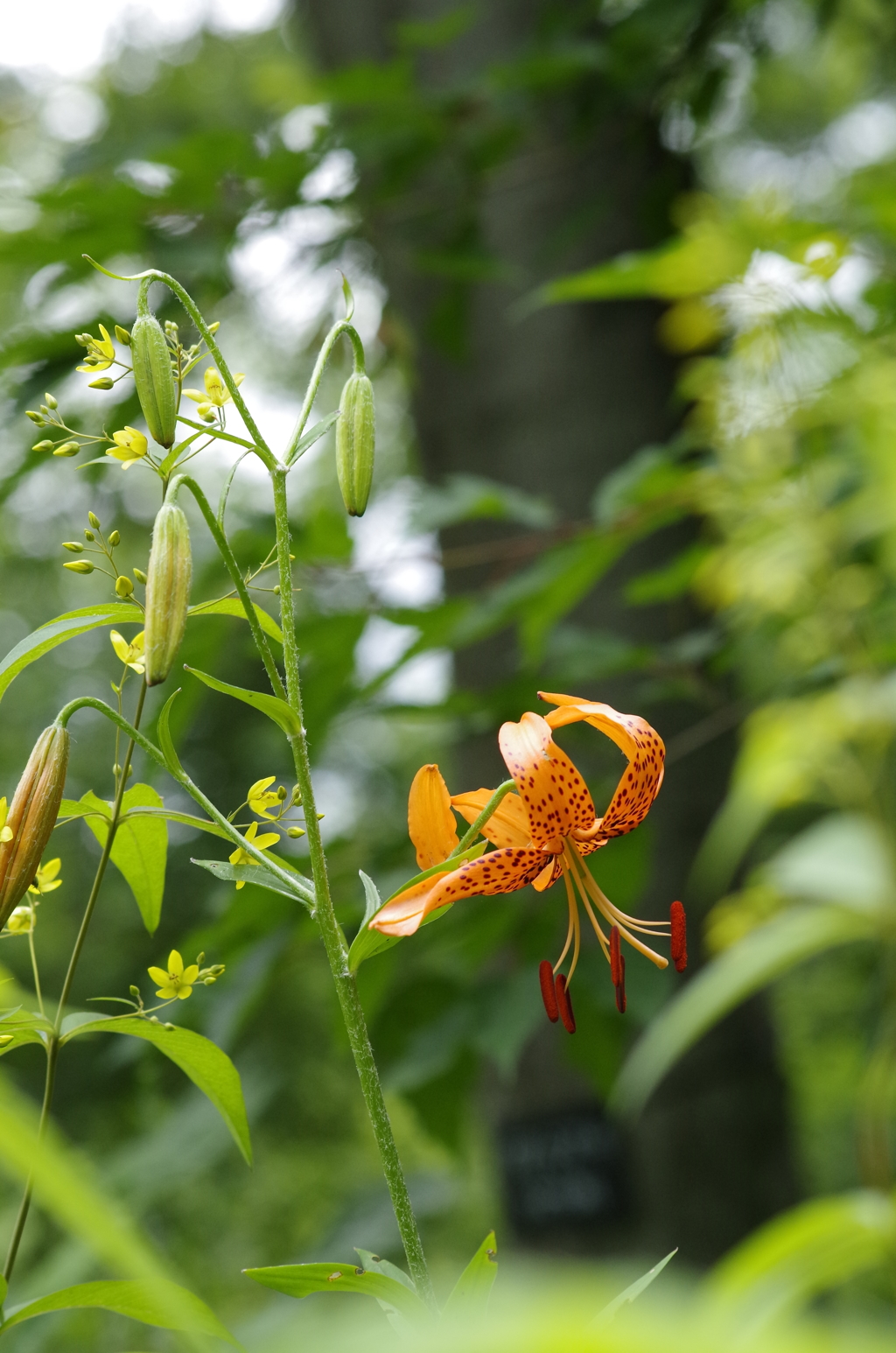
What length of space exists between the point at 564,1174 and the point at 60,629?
1.08 m

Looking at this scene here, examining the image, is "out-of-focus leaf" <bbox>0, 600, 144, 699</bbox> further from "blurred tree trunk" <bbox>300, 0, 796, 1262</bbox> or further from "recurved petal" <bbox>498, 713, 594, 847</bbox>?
"blurred tree trunk" <bbox>300, 0, 796, 1262</bbox>

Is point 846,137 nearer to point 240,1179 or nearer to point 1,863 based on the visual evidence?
point 240,1179

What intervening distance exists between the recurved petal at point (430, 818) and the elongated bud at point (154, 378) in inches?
4.1

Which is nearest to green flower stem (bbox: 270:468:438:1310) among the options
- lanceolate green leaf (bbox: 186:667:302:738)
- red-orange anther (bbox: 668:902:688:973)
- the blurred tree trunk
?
lanceolate green leaf (bbox: 186:667:302:738)

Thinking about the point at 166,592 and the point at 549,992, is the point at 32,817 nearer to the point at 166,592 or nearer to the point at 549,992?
the point at 166,592

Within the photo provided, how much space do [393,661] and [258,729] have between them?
203 centimetres

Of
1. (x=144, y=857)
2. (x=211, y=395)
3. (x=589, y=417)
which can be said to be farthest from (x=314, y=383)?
(x=589, y=417)

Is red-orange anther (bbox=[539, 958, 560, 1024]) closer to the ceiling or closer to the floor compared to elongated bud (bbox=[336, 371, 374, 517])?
closer to the floor

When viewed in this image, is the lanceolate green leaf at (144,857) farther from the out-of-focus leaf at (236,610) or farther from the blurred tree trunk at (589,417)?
the blurred tree trunk at (589,417)

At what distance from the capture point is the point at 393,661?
847 mm

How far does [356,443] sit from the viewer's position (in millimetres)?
298

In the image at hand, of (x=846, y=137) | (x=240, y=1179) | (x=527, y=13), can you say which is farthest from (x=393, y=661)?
(x=846, y=137)

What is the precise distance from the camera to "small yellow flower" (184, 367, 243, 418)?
11.0 inches

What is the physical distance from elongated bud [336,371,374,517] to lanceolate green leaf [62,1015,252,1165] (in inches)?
5.3
